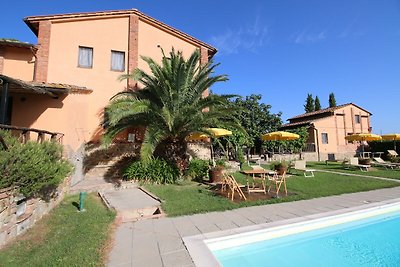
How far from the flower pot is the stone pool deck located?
4.04 metres

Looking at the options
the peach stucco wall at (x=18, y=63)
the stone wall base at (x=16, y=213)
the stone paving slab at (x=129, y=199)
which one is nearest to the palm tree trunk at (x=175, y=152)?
the stone paving slab at (x=129, y=199)

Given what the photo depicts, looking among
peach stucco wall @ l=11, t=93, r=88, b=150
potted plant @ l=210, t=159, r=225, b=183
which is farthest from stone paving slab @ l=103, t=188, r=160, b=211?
peach stucco wall @ l=11, t=93, r=88, b=150

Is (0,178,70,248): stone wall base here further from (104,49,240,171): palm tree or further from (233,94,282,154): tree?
(233,94,282,154): tree

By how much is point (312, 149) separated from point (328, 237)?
2487 cm

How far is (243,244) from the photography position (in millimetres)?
5496

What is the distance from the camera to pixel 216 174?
38.5ft

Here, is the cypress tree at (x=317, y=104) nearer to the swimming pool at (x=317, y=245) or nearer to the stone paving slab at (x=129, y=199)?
the swimming pool at (x=317, y=245)

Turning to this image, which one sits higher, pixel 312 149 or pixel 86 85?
pixel 86 85

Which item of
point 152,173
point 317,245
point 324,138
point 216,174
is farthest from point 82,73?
point 324,138

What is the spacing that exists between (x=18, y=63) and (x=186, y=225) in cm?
1380

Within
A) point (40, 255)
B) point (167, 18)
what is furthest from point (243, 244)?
point (167, 18)

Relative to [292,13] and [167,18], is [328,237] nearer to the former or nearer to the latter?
[292,13]

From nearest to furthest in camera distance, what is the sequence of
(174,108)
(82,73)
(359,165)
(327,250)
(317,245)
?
(327,250), (317,245), (174,108), (82,73), (359,165)

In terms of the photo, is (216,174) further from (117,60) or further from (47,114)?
(117,60)
